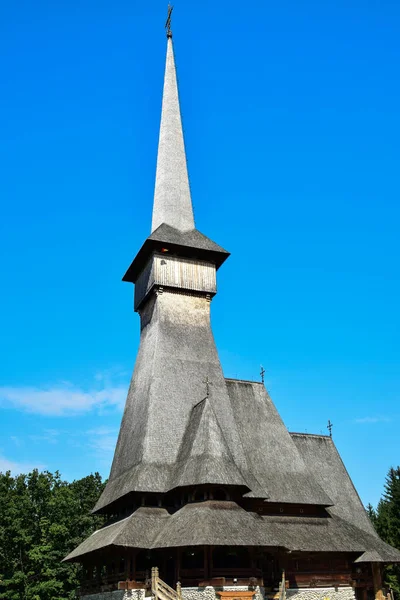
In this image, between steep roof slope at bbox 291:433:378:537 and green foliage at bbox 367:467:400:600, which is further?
green foliage at bbox 367:467:400:600

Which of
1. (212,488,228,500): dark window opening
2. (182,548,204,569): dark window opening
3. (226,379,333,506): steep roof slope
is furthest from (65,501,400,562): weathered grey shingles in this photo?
(182,548,204,569): dark window opening

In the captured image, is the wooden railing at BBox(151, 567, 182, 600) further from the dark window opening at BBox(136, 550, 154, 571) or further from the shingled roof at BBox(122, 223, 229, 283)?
the shingled roof at BBox(122, 223, 229, 283)

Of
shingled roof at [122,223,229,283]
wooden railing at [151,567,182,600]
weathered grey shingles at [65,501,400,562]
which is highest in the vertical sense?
shingled roof at [122,223,229,283]

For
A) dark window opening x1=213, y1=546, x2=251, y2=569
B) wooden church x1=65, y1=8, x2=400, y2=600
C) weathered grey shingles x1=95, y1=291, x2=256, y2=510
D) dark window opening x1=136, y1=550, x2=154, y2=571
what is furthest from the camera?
weathered grey shingles x1=95, y1=291, x2=256, y2=510

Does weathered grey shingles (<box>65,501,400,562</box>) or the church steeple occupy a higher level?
the church steeple

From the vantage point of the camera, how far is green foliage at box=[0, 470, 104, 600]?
46.7m

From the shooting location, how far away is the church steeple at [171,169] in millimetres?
37812

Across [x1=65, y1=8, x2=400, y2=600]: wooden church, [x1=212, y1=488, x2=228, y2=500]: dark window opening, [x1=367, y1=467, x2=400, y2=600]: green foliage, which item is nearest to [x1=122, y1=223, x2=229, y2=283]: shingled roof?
[x1=65, y1=8, x2=400, y2=600]: wooden church

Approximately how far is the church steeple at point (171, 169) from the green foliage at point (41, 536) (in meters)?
26.3

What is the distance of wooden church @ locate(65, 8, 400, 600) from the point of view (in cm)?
2364

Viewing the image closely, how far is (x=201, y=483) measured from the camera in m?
24.4

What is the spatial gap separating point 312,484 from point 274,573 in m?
5.27

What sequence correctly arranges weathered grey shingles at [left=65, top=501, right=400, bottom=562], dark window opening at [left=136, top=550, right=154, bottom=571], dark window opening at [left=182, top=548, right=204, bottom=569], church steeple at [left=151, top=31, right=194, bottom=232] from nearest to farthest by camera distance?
1. weathered grey shingles at [left=65, top=501, right=400, bottom=562]
2. dark window opening at [left=182, top=548, right=204, bottom=569]
3. dark window opening at [left=136, top=550, right=154, bottom=571]
4. church steeple at [left=151, top=31, right=194, bottom=232]

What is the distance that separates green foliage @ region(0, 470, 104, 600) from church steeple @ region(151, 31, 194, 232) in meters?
26.3
